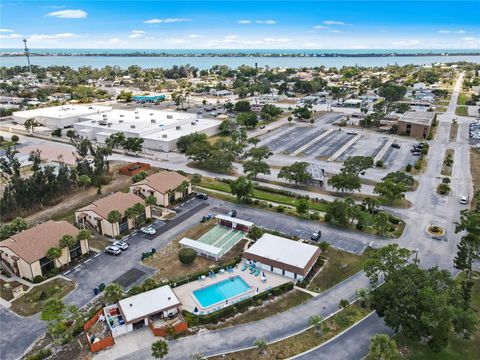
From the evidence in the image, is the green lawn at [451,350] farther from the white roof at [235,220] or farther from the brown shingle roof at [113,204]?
the brown shingle roof at [113,204]

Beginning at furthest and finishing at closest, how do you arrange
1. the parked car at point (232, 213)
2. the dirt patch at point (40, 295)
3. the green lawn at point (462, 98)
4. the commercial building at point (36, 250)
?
the green lawn at point (462, 98)
the parked car at point (232, 213)
the commercial building at point (36, 250)
the dirt patch at point (40, 295)

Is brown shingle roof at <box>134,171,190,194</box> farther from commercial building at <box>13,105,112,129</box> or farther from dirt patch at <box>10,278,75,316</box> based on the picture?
commercial building at <box>13,105,112,129</box>

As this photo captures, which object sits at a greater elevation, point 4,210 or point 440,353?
point 4,210

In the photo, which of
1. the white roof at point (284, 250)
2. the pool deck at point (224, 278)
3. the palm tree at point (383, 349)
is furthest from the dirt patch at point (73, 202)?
the palm tree at point (383, 349)

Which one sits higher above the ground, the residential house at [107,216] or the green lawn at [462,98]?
the green lawn at [462,98]

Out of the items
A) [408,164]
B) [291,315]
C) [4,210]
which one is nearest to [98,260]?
[4,210]

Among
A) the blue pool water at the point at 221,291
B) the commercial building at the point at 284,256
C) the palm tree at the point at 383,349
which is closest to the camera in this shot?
the palm tree at the point at 383,349

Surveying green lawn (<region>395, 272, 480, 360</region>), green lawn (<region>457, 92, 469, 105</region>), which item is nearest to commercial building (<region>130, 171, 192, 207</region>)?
green lawn (<region>395, 272, 480, 360</region>)

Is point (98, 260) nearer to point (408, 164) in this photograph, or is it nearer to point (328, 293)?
point (328, 293)
